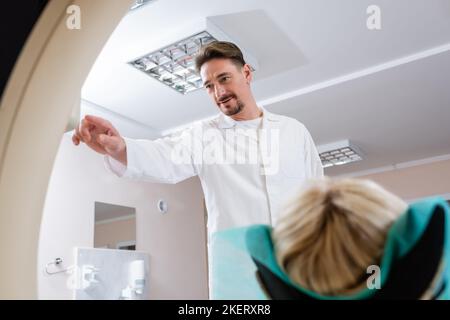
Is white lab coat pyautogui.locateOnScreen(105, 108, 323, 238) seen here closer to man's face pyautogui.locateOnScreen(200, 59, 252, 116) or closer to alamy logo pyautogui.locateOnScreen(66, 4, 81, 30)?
man's face pyautogui.locateOnScreen(200, 59, 252, 116)

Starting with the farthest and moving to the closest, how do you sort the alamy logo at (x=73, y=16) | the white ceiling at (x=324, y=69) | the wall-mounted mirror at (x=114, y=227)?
1. the wall-mounted mirror at (x=114, y=227)
2. the white ceiling at (x=324, y=69)
3. the alamy logo at (x=73, y=16)

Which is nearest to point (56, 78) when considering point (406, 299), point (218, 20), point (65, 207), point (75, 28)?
point (75, 28)

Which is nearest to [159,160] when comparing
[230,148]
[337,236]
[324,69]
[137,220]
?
[230,148]

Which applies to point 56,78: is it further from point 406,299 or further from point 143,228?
point 143,228

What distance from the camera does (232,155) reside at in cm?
74

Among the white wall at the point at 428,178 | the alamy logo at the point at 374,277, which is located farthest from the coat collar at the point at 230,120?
the white wall at the point at 428,178

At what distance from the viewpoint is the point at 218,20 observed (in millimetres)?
1868

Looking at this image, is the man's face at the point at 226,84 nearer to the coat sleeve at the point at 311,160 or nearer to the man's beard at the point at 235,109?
the man's beard at the point at 235,109

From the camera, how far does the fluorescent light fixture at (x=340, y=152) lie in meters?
3.06

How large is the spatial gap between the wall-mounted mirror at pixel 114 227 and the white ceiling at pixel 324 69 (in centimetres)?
53

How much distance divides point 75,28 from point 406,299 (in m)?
0.46

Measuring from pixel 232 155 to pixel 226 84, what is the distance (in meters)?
0.11

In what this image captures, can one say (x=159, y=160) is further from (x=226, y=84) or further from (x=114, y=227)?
(x=114, y=227)

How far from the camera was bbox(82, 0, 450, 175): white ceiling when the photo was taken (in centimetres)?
185
